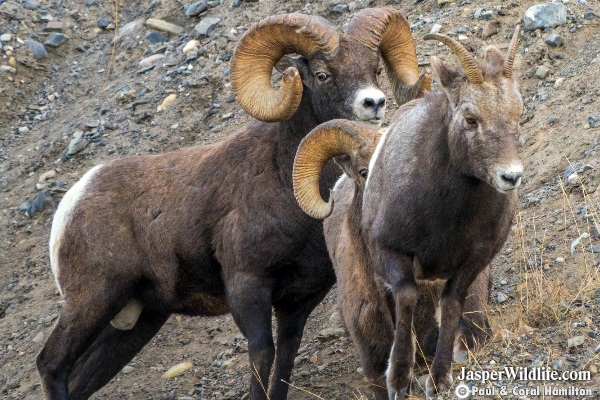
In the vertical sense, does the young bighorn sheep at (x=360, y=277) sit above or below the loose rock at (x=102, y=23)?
above

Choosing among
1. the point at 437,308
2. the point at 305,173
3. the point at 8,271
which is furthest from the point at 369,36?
the point at 8,271

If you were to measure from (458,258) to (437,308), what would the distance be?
87 centimetres

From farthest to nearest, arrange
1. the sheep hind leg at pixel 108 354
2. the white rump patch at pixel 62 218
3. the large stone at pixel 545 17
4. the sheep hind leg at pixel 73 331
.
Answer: the large stone at pixel 545 17 → the sheep hind leg at pixel 108 354 → the white rump patch at pixel 62 218 → the sheep hind leg at pixel 73 331

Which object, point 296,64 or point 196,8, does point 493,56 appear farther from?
point 196,8

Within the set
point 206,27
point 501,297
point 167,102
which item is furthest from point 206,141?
point 501,297

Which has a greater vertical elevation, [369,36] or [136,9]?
[369,36]

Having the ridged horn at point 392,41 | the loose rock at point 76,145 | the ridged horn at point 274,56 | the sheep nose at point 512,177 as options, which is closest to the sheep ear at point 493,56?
the sheep nose at point 512,177

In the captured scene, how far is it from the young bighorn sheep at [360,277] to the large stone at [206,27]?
7.33 m

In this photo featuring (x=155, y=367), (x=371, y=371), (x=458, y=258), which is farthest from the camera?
(x=155, y=367)

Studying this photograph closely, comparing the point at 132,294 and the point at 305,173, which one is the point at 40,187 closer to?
the point at 132,294

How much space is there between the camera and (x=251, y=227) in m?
10.0

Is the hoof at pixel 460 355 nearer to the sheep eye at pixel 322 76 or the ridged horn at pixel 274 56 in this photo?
the ridged horn at pixel 274 56

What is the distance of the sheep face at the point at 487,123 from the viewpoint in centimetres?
713

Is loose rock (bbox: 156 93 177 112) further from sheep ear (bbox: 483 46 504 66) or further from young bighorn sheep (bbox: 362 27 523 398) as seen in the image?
sheep ear (bbox: 483 46 504 66)
